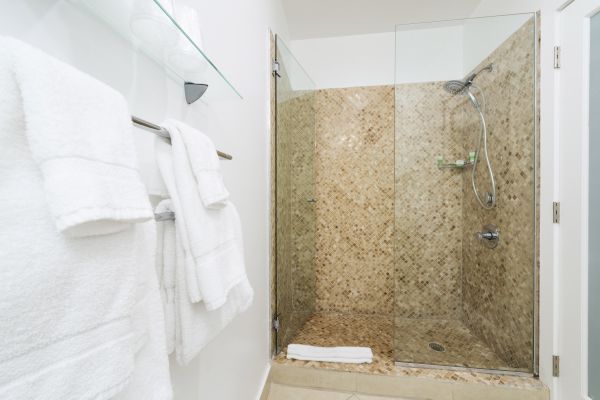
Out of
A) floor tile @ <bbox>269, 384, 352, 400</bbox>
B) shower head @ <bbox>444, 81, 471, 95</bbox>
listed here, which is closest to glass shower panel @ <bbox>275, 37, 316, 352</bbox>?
floor tile @ <bbox>269, 384, 352, 400</bbox>

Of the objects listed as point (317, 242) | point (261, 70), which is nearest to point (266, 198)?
point (261, 70)

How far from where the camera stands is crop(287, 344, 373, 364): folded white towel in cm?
176

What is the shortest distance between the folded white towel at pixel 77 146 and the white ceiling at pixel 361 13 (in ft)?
7.30

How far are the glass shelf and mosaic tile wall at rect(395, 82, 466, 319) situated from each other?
158 cm

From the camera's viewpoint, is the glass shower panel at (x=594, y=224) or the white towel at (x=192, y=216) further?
the glass shower panel at (x=594, y=224)

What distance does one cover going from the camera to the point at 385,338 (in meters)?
2.08

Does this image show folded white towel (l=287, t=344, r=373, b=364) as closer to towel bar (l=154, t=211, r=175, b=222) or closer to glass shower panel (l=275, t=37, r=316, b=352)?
glass shower panel (l=275, t=37, r=316, b=352)

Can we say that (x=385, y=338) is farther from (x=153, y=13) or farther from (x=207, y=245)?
(x=153, y=13)

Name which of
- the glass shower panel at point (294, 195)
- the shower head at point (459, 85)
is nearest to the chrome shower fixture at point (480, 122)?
the shower head at point (459, 85)

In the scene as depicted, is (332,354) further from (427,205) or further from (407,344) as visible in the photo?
(427,205)

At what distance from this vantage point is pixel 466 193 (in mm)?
2088

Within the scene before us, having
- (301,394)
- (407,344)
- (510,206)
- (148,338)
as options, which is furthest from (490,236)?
(148,338)

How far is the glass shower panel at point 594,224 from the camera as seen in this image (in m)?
1.23

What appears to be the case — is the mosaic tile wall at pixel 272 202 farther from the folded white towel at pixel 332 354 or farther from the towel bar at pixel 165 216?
the towel bar at pixel 165 216
